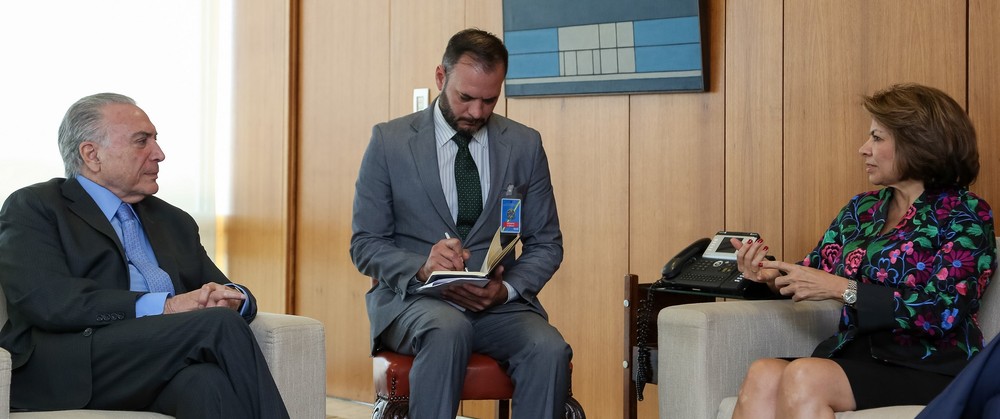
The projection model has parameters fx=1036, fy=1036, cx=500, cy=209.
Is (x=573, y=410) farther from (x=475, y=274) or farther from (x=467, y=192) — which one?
(x=467, y=192)

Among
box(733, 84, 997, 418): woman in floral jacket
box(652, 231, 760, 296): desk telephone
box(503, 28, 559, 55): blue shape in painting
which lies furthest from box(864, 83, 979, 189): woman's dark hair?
box(503, 28, 559, 55): blue shape in painting

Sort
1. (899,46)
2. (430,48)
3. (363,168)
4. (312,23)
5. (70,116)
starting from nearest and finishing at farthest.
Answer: (70,116), (363,168), (899,46), (430,48), (312,23)

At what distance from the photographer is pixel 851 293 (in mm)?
2645

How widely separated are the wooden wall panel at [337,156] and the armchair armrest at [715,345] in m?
2.33

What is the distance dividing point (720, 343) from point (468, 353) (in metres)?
0.67

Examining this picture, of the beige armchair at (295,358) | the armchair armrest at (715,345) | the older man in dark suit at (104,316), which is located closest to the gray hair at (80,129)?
the older man in dark suit at (104,316)

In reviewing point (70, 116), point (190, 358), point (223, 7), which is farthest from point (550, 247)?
point (223, 7)

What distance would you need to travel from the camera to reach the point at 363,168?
314 cm

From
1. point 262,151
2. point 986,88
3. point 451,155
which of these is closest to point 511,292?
point 451,155

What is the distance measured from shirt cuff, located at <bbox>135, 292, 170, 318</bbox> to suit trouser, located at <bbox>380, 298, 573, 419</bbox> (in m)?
0.65

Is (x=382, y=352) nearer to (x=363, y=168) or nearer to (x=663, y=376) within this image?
(x=363, y=168)

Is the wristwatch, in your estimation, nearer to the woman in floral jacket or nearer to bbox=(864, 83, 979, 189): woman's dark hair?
the woman in floral jacket

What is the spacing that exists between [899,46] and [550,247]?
4.32 feet

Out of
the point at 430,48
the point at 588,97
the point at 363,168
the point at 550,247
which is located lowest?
the point at 550,247
